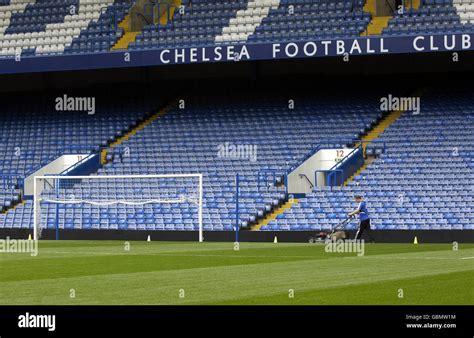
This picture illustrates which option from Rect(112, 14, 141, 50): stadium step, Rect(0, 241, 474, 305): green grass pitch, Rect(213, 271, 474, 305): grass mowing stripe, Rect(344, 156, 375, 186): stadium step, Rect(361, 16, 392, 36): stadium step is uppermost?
Rect(112, 14, 141, 50): stadium step

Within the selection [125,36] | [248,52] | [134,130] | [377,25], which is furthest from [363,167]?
[125,36]

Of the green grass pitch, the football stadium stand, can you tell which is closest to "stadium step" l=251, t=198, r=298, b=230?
the football stadium stand

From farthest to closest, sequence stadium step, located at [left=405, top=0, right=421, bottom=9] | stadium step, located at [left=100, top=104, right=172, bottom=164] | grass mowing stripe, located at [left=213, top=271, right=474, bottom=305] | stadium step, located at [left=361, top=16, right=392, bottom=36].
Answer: stadium step, located at [left=100, top=104, right=172, bottom=164], stadium step, located at [left=405, top=0, right=421, bottom=9], stadium step, located at [left=361, top=16, right=392, bottom=36], grass mowing stripe, located at [left=213, top=271, right=474, bottom=305]

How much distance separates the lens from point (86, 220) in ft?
130

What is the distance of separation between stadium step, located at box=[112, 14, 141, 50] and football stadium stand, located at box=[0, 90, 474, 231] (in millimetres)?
3226

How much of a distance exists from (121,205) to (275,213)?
5800 millimetres

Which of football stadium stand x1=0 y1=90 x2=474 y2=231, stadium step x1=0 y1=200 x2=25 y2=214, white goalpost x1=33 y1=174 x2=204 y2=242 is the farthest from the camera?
stadium step x1=0 y1=200 x2=25 y2=214

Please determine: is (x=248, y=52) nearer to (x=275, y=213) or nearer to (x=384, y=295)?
(x=275, y=213)

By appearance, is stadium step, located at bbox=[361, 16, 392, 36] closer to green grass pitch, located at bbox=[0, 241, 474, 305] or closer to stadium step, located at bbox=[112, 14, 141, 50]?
stadium step, located at bbox=[112, 14, 141, 50]

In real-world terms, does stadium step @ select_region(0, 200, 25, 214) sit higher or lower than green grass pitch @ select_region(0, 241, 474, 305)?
higher

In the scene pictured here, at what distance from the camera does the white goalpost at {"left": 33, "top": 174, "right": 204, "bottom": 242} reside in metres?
38.8

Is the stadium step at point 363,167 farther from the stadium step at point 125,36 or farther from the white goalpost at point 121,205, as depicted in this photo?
the stadium step at point 125,36

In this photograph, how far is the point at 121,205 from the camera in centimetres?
3959
